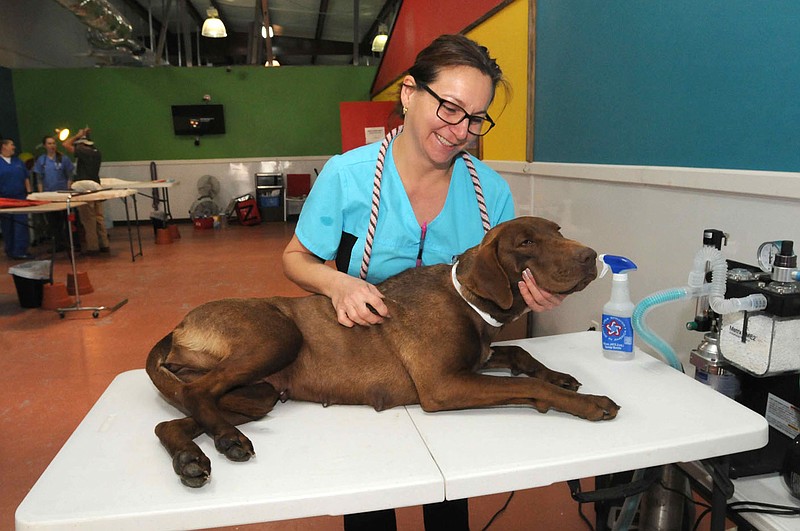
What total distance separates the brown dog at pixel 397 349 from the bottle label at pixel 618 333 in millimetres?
246

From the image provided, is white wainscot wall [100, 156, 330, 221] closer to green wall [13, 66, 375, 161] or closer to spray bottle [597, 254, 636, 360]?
green wall [13, 66, 375, 161]

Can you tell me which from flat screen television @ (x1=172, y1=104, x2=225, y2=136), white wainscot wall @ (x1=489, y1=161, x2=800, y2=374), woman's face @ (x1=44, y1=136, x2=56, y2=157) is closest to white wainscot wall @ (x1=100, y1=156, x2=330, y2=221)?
flat screen television @ (x1=172, y1=104, x2=225, y2=136)

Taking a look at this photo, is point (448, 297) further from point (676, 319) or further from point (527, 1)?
point (527, 1)

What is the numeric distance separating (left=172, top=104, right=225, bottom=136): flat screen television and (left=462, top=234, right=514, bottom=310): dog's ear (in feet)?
40.9

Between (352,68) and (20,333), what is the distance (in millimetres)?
9936

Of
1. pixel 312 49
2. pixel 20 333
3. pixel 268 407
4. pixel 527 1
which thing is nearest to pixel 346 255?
pixel 268 407

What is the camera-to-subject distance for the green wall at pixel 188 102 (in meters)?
12.3

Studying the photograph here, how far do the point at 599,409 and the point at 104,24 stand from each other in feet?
36.9

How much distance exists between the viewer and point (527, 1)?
336 cm

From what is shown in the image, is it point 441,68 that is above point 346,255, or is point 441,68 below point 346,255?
above

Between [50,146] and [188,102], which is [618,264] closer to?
[50,146]

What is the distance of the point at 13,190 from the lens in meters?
8.40

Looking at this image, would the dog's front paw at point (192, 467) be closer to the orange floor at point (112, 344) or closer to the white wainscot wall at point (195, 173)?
the orange floor at point (112, 344)

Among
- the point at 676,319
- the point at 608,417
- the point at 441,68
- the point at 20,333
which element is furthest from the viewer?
the point at 20,333
